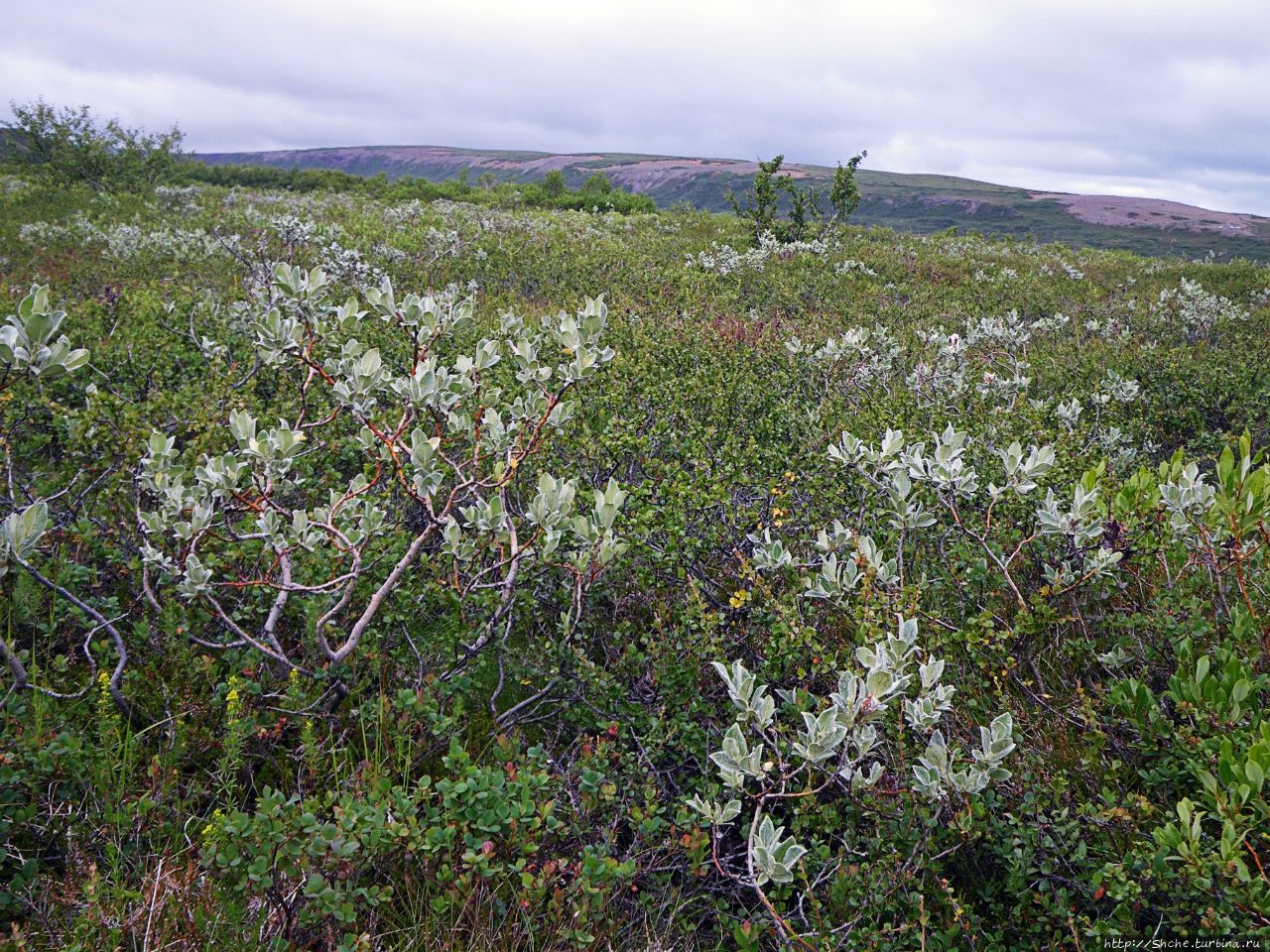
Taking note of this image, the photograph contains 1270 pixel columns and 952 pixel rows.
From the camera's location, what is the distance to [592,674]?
262cm

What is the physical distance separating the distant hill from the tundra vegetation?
30141 millimetres

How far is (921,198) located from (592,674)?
91.2 meters

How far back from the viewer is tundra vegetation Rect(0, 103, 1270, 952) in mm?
1917

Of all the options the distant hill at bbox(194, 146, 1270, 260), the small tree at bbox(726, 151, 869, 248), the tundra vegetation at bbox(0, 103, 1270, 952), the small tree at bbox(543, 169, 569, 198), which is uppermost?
the distant hill at bbox(194, 146, 1270, 260)

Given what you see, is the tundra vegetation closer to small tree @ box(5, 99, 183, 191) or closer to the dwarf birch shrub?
the dwarf birch shrub

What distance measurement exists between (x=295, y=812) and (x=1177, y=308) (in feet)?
44.7

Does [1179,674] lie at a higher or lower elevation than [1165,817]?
higher

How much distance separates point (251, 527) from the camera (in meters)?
3.36

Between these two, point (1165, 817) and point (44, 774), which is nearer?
point (1165, 817)

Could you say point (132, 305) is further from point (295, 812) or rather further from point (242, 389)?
point (295, 812)

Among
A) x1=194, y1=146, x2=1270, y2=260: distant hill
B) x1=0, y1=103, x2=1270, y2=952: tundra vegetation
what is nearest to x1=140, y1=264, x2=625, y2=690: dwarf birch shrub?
x1=0, y1=103, x2=1270, y2=952: tundra vegetation

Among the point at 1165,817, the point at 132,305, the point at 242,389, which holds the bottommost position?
the point at 1165,817

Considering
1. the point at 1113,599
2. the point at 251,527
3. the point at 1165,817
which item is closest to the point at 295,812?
the point at 251,527

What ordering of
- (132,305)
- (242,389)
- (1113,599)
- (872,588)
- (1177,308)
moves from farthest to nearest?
(1177,308) → (132,305) → (242,389) → (1113,599) → (872,588)
